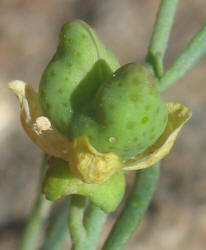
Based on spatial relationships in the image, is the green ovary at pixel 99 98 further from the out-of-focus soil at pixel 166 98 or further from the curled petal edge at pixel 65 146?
the out-of-focus soil at pixel 166 98

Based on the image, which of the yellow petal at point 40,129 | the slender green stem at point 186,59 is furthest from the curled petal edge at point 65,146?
the slender green stem at point 186,59

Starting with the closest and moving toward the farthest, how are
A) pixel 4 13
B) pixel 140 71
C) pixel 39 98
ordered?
pixel 140 71 → pixel 39 98 → pixel 4 13

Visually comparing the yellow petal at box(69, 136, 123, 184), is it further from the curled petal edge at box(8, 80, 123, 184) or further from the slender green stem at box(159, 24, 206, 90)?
the slender green stem at box(159, 24, 206, 90)

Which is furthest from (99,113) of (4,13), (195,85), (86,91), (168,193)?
(4,13)

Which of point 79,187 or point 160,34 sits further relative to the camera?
point 160,34

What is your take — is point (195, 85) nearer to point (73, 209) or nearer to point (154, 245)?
point (154, 245)

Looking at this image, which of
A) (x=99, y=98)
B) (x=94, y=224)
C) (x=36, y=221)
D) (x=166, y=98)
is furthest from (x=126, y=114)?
(x=166, y=98)

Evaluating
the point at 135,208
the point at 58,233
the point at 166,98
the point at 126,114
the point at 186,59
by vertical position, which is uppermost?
the point at 126,114

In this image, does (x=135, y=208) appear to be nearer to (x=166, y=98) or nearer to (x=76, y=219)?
(x=76, y=219)
